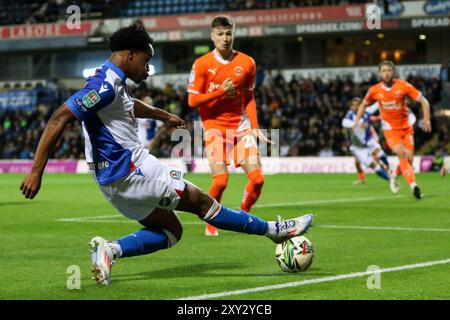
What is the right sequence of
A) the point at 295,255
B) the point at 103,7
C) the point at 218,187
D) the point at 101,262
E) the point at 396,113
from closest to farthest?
1. the point at 101,262
2. the point at 295,255
3. the point at 218,187
4. the point at 396,113
5. the point at 103,7

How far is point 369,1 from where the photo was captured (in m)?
38.2

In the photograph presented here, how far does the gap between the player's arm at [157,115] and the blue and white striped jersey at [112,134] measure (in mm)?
606

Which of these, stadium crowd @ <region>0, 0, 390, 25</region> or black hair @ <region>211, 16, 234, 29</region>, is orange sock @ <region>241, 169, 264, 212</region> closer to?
black hair @ <region>211, 16, 234, 29</region>

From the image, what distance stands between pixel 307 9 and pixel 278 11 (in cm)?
126

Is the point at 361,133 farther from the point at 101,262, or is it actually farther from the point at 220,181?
the point at 101,262

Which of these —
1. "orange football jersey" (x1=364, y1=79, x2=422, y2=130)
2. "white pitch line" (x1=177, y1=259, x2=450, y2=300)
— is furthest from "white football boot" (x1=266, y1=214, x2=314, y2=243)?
"orange football jersey" (x1=364, y1=79, x2=422, y2=130)

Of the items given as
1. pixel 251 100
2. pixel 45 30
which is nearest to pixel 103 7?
pixel 45 30

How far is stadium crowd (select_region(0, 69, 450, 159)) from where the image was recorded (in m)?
34.6

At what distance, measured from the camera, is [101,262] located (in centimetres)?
684

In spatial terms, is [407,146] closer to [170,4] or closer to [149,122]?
[149,122]

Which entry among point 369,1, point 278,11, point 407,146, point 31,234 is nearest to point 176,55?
point 278,11

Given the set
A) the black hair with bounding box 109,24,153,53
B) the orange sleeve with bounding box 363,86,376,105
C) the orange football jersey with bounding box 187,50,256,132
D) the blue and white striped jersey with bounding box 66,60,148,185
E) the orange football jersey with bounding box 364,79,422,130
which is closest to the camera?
the blue and white striped jersey with bounding box 66,60,148,185

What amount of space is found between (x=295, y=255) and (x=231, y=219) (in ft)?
1.95

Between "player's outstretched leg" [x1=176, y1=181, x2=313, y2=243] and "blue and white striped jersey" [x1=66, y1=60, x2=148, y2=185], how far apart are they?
0.51 m
